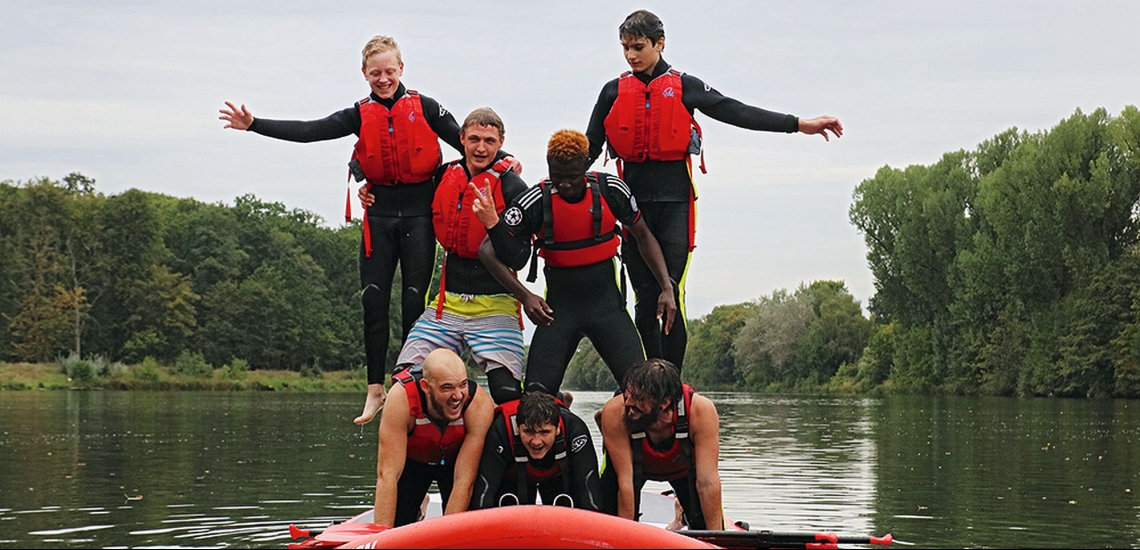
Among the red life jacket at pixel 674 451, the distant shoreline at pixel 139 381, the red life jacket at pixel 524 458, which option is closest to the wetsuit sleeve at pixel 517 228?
the red life jacket at pixel 524 458

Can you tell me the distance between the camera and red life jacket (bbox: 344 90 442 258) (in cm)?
963

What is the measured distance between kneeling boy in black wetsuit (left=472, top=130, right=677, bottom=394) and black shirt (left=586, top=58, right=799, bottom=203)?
2.05 ft

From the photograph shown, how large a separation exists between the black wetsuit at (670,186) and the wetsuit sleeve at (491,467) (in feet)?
5.96

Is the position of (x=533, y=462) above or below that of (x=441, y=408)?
below

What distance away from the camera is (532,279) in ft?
29.4

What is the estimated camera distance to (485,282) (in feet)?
30.2

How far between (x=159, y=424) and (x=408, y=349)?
2417 cm

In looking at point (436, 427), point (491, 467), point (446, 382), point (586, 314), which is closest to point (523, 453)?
point (491, 467)

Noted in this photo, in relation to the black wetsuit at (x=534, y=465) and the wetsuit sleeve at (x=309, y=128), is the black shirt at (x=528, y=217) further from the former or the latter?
the wetsuit sleeve at (x=309, y=128)

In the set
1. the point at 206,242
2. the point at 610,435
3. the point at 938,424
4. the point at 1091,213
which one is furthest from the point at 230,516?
the point at 206,242

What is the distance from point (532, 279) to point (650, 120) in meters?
1.38

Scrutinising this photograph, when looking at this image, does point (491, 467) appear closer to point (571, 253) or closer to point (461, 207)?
point (571, 253)

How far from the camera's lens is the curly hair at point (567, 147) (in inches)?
335

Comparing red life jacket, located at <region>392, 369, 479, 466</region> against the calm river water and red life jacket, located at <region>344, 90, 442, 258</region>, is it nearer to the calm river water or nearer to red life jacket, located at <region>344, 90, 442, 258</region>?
red life jacket, located at <region>344, 90, 442, 258</region>
